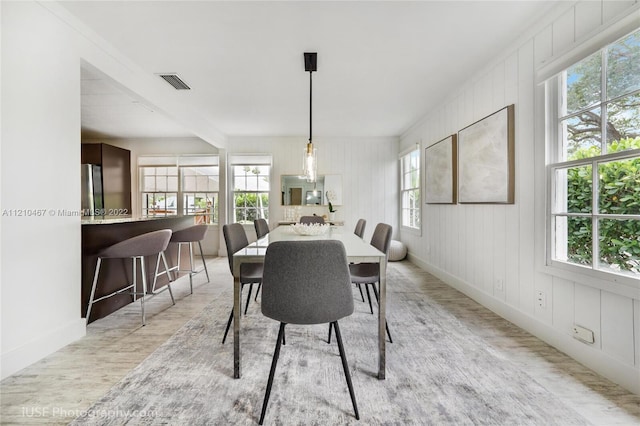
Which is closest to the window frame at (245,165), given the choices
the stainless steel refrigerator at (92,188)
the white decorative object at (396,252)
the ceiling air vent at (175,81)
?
the stainless steel refrigerator at (92,188)

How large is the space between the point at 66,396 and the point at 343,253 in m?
1.73

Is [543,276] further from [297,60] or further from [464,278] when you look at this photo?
[297,60]

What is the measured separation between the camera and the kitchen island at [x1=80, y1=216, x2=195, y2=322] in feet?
8.09

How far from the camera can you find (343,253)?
1341 millimetres

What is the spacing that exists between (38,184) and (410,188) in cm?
505

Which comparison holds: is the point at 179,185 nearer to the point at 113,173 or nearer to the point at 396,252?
the point at 113,173

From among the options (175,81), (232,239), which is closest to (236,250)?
(232,239)

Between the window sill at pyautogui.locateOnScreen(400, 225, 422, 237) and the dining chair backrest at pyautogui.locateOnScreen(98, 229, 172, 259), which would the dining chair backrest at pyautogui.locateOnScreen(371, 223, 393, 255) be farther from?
the window sill at pyautogui.locateOnScreen(400, 225, 422, 237)

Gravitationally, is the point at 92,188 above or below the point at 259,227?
above

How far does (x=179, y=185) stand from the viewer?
6.13 meters

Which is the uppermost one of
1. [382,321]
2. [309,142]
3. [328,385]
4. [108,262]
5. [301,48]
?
[301,48]

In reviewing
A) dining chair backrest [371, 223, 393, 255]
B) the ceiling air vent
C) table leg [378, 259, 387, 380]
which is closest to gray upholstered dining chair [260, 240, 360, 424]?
table leg [378, 259, 387, 380]

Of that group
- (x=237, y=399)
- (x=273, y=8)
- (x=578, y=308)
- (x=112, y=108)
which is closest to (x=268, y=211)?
(x=112, y=108)

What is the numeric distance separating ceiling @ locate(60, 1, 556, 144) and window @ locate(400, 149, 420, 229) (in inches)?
44.2
